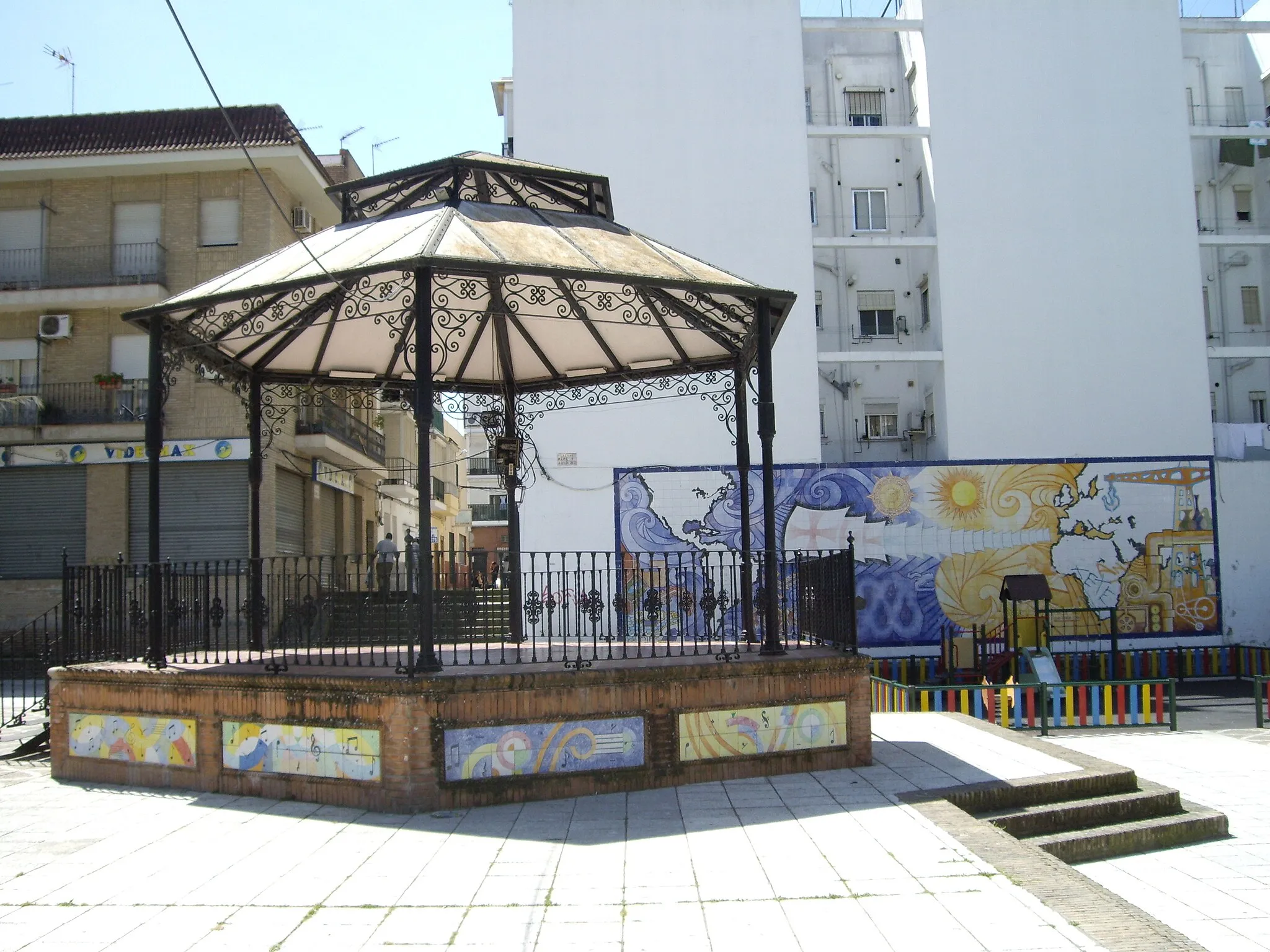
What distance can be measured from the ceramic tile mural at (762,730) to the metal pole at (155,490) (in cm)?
459

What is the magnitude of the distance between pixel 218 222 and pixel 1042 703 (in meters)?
20.5

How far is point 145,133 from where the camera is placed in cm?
2533

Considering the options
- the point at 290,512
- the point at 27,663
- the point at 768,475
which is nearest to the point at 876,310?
the point at 290,512

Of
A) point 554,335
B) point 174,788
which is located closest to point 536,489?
point 554,335

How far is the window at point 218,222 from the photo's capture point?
25.4 meters

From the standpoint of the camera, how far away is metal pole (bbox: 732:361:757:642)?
9773 millimetres

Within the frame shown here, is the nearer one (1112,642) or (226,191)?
(1112,642)

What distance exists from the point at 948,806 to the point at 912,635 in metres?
14.5

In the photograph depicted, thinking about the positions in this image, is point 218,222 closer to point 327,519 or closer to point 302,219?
point 302,219

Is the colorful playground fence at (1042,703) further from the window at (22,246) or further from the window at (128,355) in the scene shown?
the window at (22,246)

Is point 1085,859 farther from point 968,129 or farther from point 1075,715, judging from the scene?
point 968,129

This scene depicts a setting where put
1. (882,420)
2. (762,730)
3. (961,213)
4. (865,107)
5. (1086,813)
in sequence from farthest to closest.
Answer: (865,107), (882,420), (961,213), (762,730), (1086,813)

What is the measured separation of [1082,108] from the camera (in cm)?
2378

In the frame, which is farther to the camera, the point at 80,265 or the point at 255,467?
the point at 80,265
